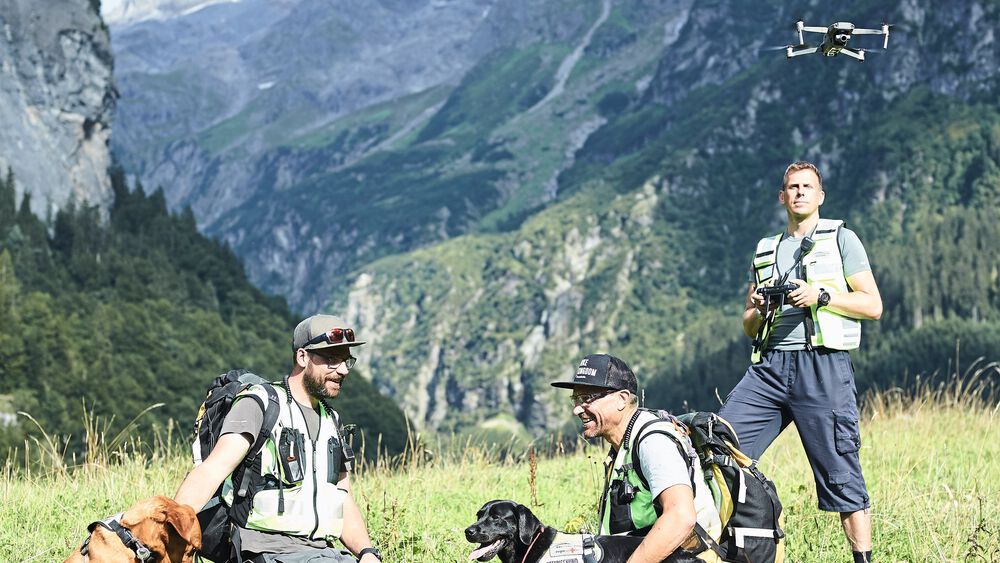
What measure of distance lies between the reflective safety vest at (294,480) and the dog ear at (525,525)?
107 cm

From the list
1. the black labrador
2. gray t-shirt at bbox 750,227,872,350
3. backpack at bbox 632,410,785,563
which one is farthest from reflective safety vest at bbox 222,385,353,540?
gray t-shirt at bbox 750,227,872,350

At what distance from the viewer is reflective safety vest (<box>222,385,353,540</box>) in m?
6.05

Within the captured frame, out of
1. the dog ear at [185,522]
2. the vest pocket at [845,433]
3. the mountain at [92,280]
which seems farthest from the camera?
the mountain at [92,280]

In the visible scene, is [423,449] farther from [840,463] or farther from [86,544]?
[86,544]

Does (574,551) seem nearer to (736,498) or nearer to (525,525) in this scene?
(525,525)

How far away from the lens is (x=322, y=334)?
6.22 metres

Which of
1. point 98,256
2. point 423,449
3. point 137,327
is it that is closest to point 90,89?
point 98,256

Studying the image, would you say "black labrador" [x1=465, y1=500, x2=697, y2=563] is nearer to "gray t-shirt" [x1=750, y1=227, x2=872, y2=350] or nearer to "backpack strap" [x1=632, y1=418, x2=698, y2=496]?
"backpack strap" [x1=632, y1=418, x2=698, y2=496]

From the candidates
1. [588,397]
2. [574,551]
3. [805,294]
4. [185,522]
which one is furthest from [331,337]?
[805,294]

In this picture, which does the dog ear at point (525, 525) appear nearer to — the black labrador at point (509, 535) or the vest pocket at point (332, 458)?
the black labrador at point (509, 535)

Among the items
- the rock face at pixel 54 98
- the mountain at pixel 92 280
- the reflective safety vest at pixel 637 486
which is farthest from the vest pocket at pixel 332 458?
the rock face at pixel 54 98

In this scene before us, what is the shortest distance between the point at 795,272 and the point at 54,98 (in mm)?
161760

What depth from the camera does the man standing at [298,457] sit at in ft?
19.6

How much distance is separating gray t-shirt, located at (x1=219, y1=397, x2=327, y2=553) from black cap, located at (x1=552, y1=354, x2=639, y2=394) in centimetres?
145
